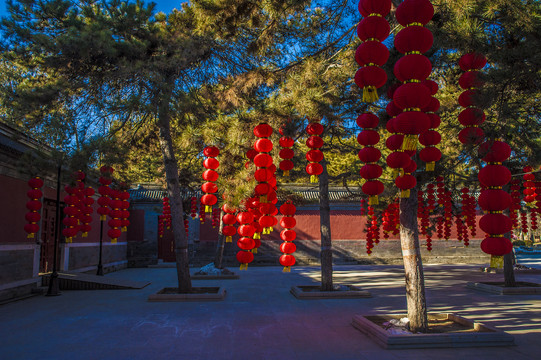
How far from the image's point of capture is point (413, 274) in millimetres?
5219

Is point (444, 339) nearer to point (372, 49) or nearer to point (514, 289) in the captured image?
point (372, 49)

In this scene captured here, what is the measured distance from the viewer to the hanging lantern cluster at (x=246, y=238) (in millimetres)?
5941

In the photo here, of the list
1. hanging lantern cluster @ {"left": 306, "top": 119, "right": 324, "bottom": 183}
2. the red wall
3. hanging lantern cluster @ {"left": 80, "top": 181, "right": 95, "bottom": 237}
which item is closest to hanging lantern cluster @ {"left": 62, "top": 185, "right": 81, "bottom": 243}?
hanging lantern cluster @ {"left": 80, "top": 181, "right": 95, "bottom": 237}

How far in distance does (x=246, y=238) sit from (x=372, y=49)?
3.59 m

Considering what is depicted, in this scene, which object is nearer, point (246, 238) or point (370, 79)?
point (370, 79)

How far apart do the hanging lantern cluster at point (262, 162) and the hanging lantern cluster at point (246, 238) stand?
1.43 feet

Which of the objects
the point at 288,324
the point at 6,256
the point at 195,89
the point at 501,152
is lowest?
the point at 288,324

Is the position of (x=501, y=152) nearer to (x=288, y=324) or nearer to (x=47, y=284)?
(x=288, y=324)

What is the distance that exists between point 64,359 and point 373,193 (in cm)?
439

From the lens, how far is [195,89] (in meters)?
8.57

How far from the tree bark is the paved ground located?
1.59ft

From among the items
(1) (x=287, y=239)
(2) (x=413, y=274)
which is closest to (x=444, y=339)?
(2) (x=413, y=274)

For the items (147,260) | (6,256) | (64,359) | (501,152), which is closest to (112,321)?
(64,359)

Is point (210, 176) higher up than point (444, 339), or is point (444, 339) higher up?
point (210, 176)
